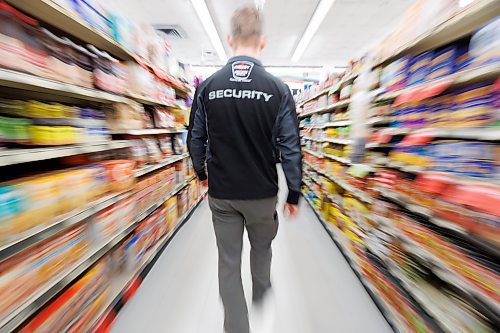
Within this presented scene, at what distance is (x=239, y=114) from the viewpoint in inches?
46.1

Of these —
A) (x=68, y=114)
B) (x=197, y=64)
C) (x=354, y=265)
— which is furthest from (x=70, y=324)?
(x=197, y=64)

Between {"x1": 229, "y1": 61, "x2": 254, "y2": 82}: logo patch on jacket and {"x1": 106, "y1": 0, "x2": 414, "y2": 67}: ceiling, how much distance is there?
3253mm

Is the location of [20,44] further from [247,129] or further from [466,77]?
[466,77]

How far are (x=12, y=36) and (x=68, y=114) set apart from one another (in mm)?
385

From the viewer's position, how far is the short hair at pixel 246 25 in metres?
1.16

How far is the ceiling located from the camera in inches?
173

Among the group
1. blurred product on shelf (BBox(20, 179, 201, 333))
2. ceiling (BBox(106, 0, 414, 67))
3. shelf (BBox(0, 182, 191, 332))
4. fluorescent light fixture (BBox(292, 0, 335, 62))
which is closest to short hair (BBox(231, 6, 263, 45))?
blurred product on shelf (BBox(20, 179, 201, 333))

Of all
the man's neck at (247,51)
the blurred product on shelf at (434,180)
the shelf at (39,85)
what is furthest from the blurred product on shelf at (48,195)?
the blurred product on shelf at (434,180)

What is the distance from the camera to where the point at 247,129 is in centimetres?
118

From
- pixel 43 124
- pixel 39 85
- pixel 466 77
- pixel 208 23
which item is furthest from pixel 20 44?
pixel 208 23

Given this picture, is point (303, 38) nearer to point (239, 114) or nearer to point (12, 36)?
point (239, 114)

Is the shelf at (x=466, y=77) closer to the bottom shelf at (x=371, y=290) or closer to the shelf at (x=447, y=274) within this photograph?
the shelf at (x=447, y=274)

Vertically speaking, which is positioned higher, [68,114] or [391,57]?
[391,57]

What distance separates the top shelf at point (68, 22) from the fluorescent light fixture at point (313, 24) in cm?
407
